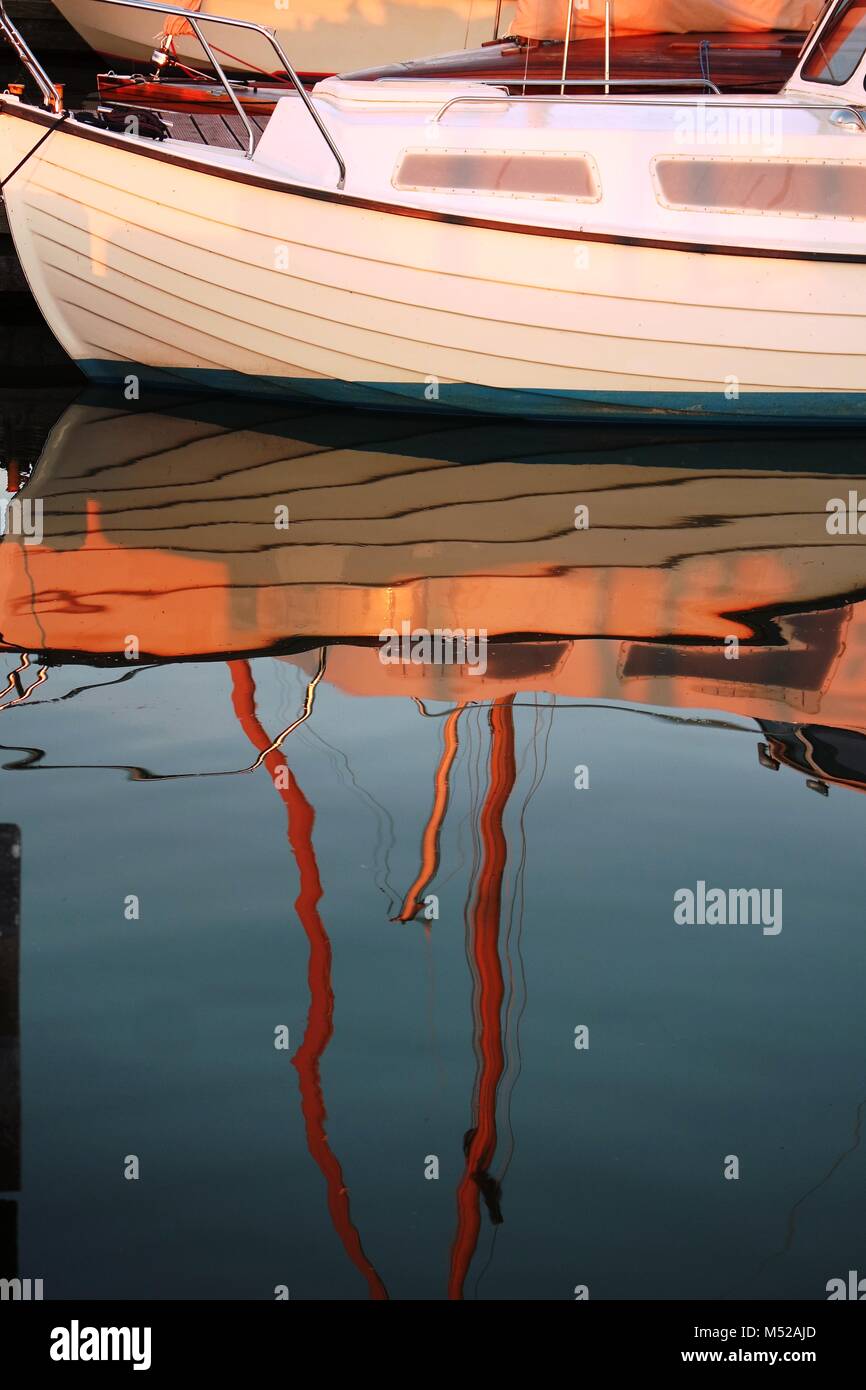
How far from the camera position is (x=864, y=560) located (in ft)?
23.0

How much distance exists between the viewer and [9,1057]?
335cm

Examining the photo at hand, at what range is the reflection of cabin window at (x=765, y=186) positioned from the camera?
27.3ft

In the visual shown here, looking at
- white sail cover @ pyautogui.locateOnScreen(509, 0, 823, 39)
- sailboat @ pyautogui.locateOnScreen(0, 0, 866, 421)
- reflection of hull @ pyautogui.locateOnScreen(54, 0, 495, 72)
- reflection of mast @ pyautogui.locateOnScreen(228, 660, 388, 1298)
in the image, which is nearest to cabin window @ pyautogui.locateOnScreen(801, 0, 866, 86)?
sailboat @ pyautogui.locateOnScreen(0, 0, 866, 421)

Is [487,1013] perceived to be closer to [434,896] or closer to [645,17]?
[434,896]

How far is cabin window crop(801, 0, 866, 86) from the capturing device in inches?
349

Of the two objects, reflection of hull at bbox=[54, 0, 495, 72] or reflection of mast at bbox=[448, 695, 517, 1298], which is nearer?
reflection of mast at bbox=[448, 695, 517, 1298]

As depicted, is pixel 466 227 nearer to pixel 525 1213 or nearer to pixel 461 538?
pixel 461 538

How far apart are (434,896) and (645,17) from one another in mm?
7690

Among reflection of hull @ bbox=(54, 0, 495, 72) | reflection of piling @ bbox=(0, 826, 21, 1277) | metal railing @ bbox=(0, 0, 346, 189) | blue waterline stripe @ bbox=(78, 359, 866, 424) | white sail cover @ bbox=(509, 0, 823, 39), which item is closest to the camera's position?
reflection of piling @ bbox=(0, 826, 21, 1277)

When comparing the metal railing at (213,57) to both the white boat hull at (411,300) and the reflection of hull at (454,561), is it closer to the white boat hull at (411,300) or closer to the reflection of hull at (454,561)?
the white boat hull at (411,300)

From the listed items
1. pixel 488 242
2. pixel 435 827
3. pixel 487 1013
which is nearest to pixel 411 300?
pixel 488 242

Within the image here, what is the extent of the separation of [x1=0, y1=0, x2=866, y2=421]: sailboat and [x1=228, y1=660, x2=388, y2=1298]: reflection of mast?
393cm

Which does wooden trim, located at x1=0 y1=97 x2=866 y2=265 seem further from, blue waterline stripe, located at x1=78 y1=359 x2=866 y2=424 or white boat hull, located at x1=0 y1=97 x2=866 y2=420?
blue waterline stripe, located at x1=78 y1=359 x2=866 y2=424

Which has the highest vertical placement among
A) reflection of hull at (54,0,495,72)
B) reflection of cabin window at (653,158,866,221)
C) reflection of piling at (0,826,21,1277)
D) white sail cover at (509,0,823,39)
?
reflection of hull at (54,0,495,72)
